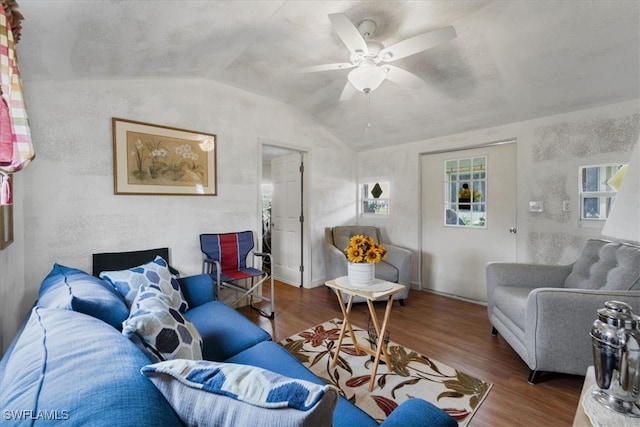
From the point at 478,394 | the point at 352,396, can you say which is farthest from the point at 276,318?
the point at 478,394

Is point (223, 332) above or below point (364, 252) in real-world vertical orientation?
below

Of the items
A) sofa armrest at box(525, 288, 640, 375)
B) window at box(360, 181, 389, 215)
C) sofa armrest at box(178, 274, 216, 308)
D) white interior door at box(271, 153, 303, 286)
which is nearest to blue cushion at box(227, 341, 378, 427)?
sofa armrest at box(178, 274, 216, 308)

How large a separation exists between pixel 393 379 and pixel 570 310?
124 cm

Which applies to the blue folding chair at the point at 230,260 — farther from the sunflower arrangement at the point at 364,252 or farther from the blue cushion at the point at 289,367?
the blue cushion at the point at 289,367

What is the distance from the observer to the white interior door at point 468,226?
10.6ft

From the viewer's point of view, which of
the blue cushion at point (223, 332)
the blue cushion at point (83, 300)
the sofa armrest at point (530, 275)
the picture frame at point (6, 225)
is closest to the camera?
the blue cushion at point (83, 300)

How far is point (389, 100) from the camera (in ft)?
10.6

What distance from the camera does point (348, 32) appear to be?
169cm

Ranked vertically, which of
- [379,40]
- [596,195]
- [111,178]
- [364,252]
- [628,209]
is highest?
[379,40]

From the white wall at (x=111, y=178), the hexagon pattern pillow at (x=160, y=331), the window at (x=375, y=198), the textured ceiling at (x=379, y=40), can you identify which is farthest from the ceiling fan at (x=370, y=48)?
the window at (x=375, y=198)

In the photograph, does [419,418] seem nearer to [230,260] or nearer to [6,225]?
[6,225]

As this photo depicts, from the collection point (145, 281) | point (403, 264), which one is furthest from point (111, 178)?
point (403, 264)

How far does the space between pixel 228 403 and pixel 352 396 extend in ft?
4.77

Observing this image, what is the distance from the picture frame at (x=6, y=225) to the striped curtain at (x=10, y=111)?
0.67m
